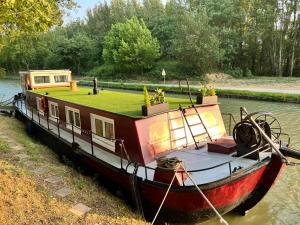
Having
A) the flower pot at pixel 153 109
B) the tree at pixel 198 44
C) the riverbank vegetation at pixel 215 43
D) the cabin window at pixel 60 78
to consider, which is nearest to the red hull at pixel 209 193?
the flower pot at pixel 153 109

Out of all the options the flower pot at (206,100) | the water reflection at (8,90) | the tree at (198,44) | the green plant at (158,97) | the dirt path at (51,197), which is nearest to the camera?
the dirt path at (51,197)

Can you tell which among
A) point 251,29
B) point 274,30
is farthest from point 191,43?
point 274,30

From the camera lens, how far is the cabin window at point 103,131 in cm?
905

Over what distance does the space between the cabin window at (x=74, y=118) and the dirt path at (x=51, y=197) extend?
192cm

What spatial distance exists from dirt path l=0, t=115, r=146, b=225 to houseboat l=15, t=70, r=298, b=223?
0.63 meters

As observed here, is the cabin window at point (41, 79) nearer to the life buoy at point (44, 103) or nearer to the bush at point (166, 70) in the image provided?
the life buoy at point (44, 103)

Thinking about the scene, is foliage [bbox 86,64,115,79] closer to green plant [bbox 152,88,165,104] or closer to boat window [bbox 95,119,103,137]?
boat window [bbox 95,119,103,137]

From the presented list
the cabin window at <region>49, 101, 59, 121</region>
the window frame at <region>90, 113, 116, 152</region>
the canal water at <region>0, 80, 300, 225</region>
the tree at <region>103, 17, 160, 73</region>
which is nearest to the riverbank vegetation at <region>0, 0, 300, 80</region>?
the tree at <region>103, 17, 160, 73</region>

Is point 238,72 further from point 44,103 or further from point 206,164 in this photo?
point 206,164

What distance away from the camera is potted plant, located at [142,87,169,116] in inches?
311

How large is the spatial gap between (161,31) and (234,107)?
34446mm

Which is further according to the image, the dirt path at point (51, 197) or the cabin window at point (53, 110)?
the cabin window at point (53, 110)

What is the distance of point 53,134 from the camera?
39.9 feet

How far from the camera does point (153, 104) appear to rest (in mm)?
8164
